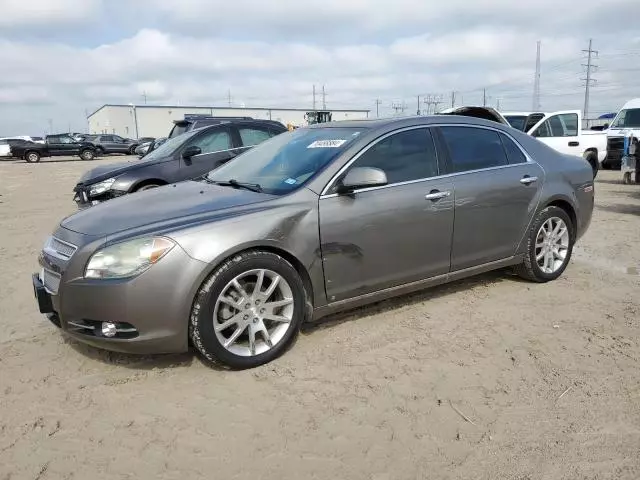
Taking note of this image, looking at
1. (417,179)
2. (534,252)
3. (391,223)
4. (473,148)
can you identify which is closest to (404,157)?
(417,179)

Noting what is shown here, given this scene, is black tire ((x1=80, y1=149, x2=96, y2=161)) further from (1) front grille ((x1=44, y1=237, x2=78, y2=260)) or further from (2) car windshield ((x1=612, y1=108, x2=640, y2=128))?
(1) front grille ((x1=44, y1=237, x2=78, y2=260))

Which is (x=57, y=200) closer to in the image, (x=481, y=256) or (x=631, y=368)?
(x=481, y=256)

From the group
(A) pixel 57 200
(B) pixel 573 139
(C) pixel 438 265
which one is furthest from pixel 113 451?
(B) pixel 573 139

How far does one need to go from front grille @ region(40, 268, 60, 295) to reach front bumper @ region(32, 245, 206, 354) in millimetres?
61

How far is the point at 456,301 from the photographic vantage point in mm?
4492

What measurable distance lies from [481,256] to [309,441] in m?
2.44

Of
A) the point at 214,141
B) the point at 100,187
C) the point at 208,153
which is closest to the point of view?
the point at 100,187

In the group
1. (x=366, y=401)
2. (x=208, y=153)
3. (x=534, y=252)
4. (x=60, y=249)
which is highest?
(x=208, y=153)

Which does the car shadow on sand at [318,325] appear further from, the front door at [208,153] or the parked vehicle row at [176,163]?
the front door at [208,153]

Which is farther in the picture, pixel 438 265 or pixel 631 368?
pixel 438 265

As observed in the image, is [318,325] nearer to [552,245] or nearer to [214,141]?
[552,245]

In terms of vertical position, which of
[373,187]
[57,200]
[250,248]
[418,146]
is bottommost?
[57,200]

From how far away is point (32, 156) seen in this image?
3219 cm

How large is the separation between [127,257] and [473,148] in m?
2.92
